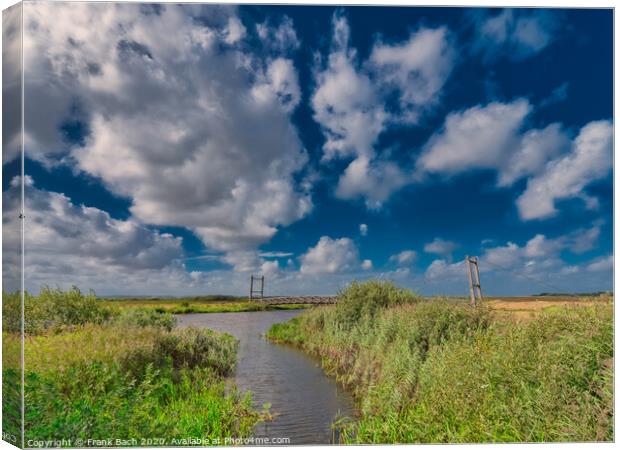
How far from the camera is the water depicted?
7.57 m

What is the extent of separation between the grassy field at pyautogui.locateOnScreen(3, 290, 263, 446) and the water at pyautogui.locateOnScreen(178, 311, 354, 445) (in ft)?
1.76

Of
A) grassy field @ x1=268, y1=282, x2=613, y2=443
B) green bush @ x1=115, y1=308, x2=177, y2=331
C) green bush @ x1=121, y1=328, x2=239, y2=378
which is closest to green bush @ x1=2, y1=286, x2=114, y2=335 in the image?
green bush @ x1=115, y1=308, x2=177, y2=331

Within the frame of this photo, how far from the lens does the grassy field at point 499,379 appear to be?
219 inches

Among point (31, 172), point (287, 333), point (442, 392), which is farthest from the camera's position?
point (287, 333)

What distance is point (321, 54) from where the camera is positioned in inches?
272

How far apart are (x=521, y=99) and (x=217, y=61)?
453 centimetres

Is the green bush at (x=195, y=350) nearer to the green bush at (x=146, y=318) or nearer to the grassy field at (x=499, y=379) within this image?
the green bush at (x=146, y=318)

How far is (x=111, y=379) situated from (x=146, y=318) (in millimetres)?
1844

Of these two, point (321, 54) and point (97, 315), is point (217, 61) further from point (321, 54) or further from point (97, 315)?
point (97, 315)

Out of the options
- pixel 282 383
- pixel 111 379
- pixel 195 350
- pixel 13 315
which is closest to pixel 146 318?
pixel 195 350

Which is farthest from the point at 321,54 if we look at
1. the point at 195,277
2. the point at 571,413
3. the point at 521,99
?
the point at 571,413

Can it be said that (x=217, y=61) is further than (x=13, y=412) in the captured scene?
Yes

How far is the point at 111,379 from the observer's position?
7055 mm

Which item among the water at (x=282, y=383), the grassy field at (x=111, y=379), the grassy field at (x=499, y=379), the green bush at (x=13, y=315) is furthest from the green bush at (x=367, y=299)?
the green bush at (x=13, y=315)
